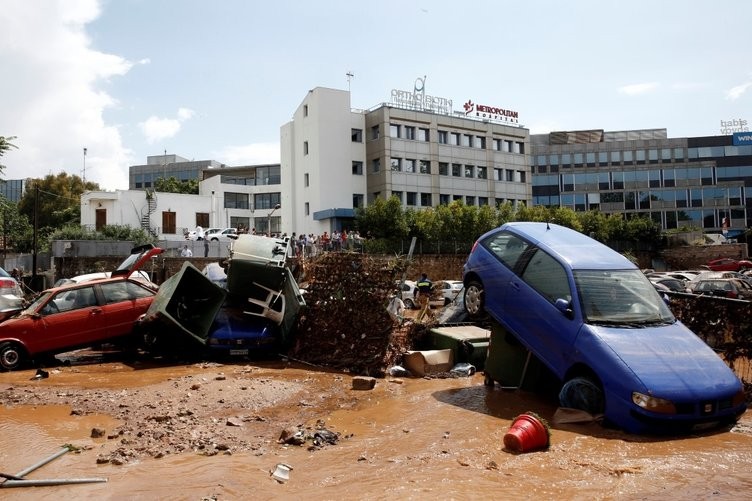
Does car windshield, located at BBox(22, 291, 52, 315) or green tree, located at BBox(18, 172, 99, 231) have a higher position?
green tree, located at BBox(18, 172, 99, 231)

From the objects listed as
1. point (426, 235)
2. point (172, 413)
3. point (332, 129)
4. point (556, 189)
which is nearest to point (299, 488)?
point (172, 413)

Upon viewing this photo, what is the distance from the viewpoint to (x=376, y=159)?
2024 inches

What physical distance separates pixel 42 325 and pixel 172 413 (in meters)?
5.87

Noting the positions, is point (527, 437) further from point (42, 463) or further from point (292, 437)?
point (42, 463)

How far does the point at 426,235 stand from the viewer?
148ft

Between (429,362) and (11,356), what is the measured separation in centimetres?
814

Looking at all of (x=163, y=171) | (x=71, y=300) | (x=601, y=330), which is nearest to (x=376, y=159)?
(x=71, y=300)

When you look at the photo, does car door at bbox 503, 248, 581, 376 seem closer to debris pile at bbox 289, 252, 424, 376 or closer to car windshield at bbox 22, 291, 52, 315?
debris pile at bbox 289, 252, 424, 376

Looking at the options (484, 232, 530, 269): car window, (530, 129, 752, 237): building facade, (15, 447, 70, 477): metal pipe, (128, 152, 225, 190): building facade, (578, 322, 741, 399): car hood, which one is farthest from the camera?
(128, 152, 225, 190): building facade

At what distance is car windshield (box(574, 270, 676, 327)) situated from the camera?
699 centimetres

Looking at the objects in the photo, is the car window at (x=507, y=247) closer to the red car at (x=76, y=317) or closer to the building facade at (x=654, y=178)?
the red car at (x=76, y=317)

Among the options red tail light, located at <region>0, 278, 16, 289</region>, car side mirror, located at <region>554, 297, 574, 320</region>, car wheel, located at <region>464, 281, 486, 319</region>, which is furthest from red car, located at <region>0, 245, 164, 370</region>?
car side mirror, located at <region>554, 297, 574, 320</region>

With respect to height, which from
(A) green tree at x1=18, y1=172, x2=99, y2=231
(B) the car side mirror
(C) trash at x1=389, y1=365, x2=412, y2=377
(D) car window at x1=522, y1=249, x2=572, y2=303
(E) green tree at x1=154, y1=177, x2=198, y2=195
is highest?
(E) green tree at x1=154, y1=177, x2=198, y2=195

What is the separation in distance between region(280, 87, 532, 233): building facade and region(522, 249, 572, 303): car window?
132 ft
